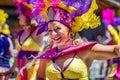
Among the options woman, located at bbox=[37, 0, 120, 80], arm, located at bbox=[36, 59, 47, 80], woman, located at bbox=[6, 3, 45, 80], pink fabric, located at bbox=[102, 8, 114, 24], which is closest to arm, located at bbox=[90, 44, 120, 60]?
woman, located at bbox=[37, 0, 120, 80]

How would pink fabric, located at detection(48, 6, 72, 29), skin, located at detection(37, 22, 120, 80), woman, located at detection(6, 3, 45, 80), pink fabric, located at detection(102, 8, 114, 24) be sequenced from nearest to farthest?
skin, located at detection(37, 22, 120, 80) → pink fabric, located at detection(48, 6, 72, 29) → woman, located at detection(6, 3, 45, 80) → pink fabric, located at detection(102, 8, 114, 24)

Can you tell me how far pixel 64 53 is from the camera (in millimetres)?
4035

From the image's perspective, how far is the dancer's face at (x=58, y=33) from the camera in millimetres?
4016

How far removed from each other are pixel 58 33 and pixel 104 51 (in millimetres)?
433

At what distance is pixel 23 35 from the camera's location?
657 cm

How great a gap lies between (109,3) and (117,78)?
4.70 m

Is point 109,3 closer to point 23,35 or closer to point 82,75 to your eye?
point 23,35

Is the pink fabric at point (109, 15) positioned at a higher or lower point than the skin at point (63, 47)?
higher

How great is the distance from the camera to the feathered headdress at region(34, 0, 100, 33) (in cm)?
413

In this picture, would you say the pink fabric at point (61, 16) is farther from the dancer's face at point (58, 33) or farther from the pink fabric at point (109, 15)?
the pink fabric at point (109, 15)

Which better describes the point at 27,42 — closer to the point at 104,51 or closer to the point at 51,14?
the point at 51,14

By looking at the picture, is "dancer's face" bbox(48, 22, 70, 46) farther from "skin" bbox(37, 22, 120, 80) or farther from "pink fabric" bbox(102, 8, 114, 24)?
"pink fabric" bbox(102, 8, 114, 24)

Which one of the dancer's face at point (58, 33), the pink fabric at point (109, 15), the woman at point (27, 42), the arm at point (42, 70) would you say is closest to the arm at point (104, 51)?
the dancer's face at point (58, 33)

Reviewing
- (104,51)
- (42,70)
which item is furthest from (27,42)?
(104,51)
